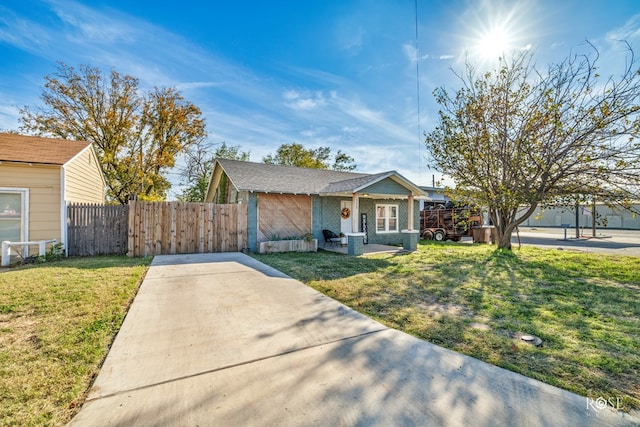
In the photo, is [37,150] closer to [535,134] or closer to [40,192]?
[40,192]

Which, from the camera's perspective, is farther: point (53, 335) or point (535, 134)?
point (535, 134)

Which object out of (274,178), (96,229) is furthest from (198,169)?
(96,229)

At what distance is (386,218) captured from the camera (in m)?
15.1

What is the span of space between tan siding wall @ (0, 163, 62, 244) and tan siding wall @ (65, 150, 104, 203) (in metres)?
0.43

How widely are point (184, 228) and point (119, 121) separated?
1417 cm

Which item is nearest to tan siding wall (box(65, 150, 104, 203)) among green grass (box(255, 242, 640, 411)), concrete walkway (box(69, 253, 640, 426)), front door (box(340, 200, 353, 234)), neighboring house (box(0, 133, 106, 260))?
neighboring house (box(0, 133, 106, 260))

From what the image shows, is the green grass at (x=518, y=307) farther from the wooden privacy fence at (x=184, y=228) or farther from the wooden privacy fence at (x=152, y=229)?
the wooden privacy fence at (x=152, y=229)

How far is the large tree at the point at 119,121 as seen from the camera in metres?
18.2

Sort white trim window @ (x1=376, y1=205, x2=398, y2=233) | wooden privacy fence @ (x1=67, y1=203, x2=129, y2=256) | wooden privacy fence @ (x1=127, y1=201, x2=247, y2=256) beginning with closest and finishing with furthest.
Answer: wooden privacy fence @ (x1=67, y1=203, x2=129, y2=256), wooden privacy fence @ (x1=127, y1=201, x2=247, y2=256), white trim window @ (x1=376, y1=205, x2=398, y2=233)

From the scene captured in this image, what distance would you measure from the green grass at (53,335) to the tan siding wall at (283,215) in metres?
5.54

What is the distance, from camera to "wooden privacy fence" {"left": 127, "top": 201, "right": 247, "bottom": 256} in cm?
985

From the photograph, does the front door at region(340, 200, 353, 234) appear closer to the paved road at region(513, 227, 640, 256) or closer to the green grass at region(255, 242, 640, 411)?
the green grass at region(255, 242, 640, 411)

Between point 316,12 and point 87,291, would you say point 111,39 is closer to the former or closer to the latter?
point 316,12

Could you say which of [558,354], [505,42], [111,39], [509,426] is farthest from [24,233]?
[505,42]
